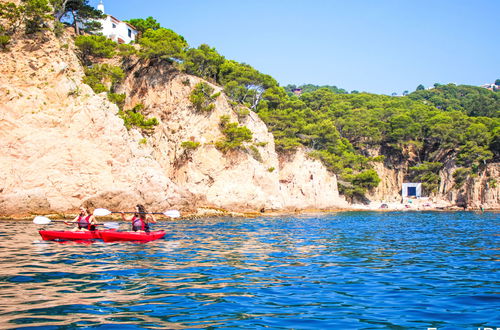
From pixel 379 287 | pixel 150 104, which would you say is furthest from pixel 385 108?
pixel 379 287

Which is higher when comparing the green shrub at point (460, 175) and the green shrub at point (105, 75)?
the green shrub at point (105, 75)

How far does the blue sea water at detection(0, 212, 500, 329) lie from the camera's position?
6199 millimetres

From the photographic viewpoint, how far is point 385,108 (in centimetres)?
7906

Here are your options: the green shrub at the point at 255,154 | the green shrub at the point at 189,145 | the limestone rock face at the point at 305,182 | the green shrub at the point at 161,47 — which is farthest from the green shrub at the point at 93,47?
the limestone rock face at the point at 305,182

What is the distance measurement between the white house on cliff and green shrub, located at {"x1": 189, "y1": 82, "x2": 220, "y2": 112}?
13.5m

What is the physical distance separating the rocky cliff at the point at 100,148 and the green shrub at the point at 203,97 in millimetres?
675

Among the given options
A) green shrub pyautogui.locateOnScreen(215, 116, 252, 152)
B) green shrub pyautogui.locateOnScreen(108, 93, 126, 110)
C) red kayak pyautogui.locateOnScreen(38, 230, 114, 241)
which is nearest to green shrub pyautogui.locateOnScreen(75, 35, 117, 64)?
green shrub pyautogui.locateOnScreen(108, 93, 126, 110)

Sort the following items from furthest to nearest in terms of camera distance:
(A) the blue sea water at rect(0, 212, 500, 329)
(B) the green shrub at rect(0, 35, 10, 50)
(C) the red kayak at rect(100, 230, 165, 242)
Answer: (B) the green shrub at rect(0, 35, 10, 50)
(C) the red kayak at rect(100, 230, 165, 242)
(A) the blue sea water at rect(0, 212, 500, 329)

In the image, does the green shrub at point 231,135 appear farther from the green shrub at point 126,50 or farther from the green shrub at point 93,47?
the green shrub at point 93,47

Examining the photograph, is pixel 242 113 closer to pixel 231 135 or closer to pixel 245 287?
pixel 231 135

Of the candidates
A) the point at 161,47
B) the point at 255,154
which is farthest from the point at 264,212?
the point at 161,47

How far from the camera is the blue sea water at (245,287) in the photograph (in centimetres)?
620

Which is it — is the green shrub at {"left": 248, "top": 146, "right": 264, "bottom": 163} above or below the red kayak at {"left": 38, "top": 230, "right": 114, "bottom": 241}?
above

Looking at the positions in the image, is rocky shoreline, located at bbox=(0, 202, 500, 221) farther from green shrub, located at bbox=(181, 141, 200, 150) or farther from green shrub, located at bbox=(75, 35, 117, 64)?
green shrub, located at bbox=(75, 35, 117, 64)
